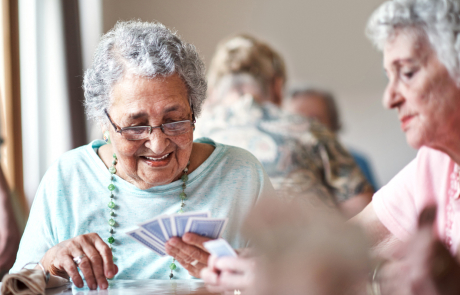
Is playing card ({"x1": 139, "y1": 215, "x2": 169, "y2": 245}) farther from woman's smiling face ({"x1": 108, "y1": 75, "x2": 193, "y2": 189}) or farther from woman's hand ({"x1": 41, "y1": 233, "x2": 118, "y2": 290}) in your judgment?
woman's smiling face ({"x1": 108, "y1": 75, "x2": 193, "y2": 189})

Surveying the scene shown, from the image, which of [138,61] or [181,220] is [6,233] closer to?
[138,61]

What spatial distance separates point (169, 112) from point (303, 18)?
275 centimetres

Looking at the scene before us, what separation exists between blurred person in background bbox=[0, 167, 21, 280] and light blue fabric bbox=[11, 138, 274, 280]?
1.23 metres

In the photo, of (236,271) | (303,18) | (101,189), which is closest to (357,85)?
(303,18)

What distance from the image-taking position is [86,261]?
1218 mm

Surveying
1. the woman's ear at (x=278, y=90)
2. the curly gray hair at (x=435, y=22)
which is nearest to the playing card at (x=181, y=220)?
the curly gray hair at (x=435, y=22)

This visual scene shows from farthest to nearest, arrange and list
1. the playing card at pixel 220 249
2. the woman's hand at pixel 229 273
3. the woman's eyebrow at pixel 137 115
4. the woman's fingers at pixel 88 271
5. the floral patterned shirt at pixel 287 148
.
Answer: the floral patterned shirt at pixel 287 148 → the woman's eyebrow at pixel 137 115 → the woman's fingers at pixel 88 271 → the playing card at pixel 220 249 → the woman's hand at pixel 229 273

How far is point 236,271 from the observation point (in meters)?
0.86

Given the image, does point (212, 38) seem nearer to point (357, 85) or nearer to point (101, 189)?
point (357, 85)

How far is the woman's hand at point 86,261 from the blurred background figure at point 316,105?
2739 mm

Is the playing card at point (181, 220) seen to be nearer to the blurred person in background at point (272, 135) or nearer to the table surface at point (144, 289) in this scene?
the table surface at point (144, 289)

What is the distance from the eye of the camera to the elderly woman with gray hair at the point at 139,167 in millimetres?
1459

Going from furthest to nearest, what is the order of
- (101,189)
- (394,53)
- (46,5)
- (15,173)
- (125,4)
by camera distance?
(125,4)
(46,5)
(15,173)
(101,189)
(394,53)

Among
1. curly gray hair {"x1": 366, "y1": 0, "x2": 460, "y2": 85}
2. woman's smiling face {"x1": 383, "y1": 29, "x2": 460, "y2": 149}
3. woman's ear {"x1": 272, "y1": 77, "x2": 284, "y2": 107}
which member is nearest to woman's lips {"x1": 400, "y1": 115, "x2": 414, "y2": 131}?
woman's smiling face {"x1": 383, "y1": 29, "x2": 460, "y2": 149}
